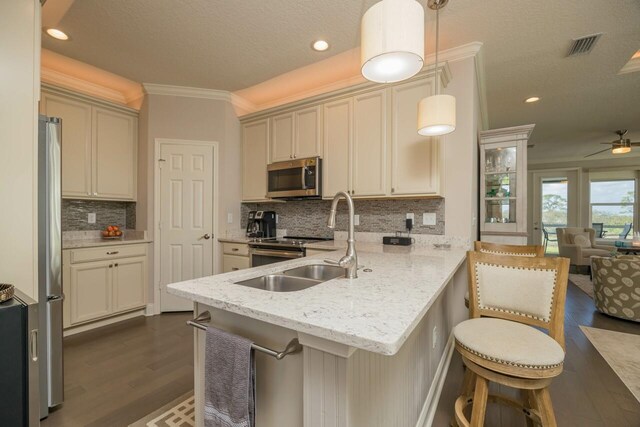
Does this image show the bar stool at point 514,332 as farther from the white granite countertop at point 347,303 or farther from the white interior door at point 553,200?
the white interior door at point 553,200

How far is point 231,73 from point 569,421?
4023 mm

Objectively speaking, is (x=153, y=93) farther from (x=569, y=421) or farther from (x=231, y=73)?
(x=569, y=421)

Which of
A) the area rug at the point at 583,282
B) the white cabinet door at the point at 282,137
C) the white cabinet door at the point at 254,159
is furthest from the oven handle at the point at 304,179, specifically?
the area rug at the point at 583,282

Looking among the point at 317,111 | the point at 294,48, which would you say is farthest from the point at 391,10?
the point at 317,111

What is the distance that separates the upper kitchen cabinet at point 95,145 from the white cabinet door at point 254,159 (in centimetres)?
135

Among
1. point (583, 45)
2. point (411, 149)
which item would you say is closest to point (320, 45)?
point (411, 149)

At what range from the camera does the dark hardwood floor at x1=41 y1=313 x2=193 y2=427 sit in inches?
68.5

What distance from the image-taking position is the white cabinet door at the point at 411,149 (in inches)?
102

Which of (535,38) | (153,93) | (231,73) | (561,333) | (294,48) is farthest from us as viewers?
(153,93)

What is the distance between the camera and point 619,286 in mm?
3209

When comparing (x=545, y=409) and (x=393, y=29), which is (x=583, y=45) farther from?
(x=545, y=409)

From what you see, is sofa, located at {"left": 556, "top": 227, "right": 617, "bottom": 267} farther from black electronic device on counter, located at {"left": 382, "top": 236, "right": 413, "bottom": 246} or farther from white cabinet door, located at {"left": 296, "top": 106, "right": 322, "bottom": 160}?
white cabinet door, located at {"left": 296, "top": 106, "right": 322, "bottom": 160}

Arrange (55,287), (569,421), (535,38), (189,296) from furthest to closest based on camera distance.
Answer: (535,38), (55,287), (569,421), (189,296)

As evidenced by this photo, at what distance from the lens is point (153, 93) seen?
11.6ft
